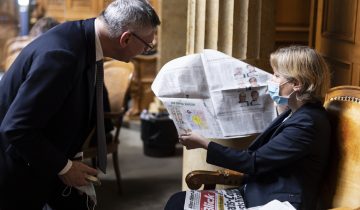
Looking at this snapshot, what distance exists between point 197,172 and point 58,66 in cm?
82

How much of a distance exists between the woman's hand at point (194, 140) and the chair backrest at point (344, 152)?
47 centimetres

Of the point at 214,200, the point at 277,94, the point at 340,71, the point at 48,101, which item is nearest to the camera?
the point at 48,101

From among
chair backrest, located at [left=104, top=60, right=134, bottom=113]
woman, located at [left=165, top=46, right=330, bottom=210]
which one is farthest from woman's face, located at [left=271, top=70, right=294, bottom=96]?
chair backrest, located at [left=104, top=60, right=134, bottom=113]

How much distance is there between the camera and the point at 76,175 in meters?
1.86

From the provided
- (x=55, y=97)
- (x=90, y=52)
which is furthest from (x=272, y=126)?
(x=55, y=97)

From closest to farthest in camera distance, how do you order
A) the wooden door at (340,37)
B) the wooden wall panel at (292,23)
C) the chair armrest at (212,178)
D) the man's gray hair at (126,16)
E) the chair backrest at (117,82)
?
the man's gray hair at (126,16)
the chair armrest at (212,178)
the wooden door at (340,37)
the chair backrest at (117,82)
the wooden wall panel at (292,23)

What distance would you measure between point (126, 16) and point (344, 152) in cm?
91

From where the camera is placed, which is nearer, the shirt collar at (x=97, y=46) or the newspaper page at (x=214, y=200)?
the shirt collar at (x=97, y=46)

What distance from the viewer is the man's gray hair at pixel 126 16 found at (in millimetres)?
1830

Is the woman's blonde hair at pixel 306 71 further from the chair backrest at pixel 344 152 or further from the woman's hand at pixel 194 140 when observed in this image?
the woman's hand at pixel 194 140

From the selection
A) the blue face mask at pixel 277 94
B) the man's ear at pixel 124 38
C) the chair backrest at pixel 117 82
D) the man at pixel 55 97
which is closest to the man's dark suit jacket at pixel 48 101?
the man at pixel 55 97

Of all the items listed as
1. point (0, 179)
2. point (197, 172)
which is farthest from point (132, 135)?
point (0, 179)

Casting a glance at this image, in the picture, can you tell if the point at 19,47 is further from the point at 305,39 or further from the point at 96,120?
the point at 96,120

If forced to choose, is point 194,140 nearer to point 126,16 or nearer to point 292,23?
point 126,16
